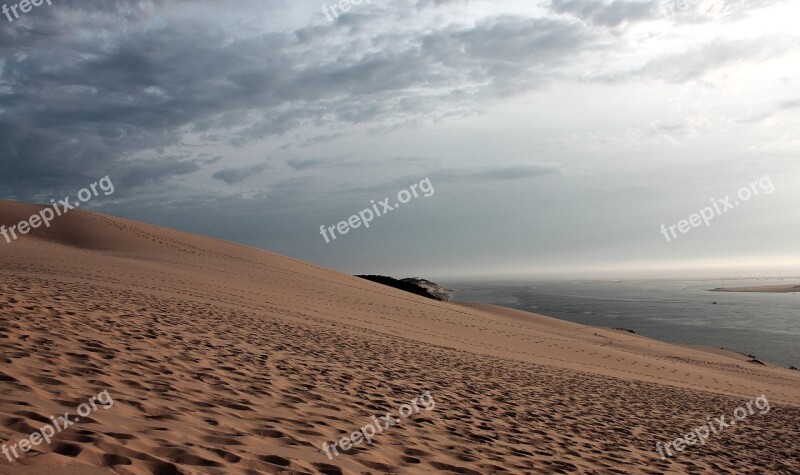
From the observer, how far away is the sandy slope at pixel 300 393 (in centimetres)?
429

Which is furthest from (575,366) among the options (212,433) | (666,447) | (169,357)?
(212,433)

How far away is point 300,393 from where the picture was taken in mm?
6695

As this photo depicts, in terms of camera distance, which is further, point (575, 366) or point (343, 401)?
point (575, 366)

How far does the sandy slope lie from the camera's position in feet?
14.1

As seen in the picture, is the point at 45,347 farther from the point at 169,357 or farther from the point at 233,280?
the point at 233,280

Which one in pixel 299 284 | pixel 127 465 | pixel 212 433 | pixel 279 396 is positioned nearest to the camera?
pixel 127 465

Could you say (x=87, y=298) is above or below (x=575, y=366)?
above

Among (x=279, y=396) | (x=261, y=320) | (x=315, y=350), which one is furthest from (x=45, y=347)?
(x=261, y=320)

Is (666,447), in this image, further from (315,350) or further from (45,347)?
(45,347)

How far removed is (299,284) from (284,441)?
2241 cm

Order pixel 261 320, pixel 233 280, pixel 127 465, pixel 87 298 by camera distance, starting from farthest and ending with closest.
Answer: pixel 233 280 < pixel 261 320 < pixel 87 298 < pixel 127 465

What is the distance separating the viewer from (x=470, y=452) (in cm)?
560

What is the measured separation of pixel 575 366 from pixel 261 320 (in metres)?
10.2

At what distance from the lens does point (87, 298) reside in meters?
11.0
